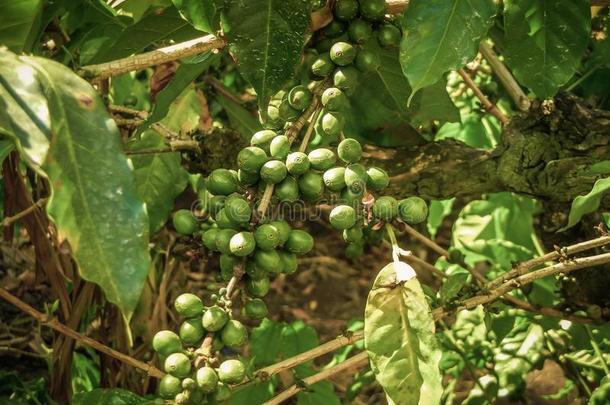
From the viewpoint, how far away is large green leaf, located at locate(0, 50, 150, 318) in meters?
0.70

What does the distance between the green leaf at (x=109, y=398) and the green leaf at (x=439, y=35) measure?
63 centimetres

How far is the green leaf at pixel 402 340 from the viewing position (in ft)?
2.98

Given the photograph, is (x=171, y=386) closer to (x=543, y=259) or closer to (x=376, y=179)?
(x=376, y=179)

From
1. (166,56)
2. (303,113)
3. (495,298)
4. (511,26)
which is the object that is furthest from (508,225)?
(166,56)

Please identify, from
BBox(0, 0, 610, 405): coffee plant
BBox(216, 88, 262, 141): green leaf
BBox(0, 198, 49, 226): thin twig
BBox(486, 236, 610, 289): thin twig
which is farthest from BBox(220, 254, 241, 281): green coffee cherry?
BBox(216, 88, 262, 141): green leaf

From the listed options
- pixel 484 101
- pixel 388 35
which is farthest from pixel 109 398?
pixel 484 101

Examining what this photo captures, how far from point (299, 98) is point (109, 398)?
1.81ft

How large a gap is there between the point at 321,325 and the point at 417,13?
2.01 meters

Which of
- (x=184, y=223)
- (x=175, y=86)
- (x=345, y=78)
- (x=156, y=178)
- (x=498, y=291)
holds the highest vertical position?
(x=345, y=78)

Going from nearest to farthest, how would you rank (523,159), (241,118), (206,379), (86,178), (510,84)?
(86,178) < (206,379) < (523,159) < (510,84) < (241,118)

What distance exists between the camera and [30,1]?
3.08ft

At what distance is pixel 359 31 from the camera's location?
3.51 ft

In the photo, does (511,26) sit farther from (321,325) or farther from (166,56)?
(321,325)

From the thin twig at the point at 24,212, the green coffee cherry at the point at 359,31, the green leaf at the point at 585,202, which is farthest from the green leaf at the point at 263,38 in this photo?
the thin twig at the point at 24,212
